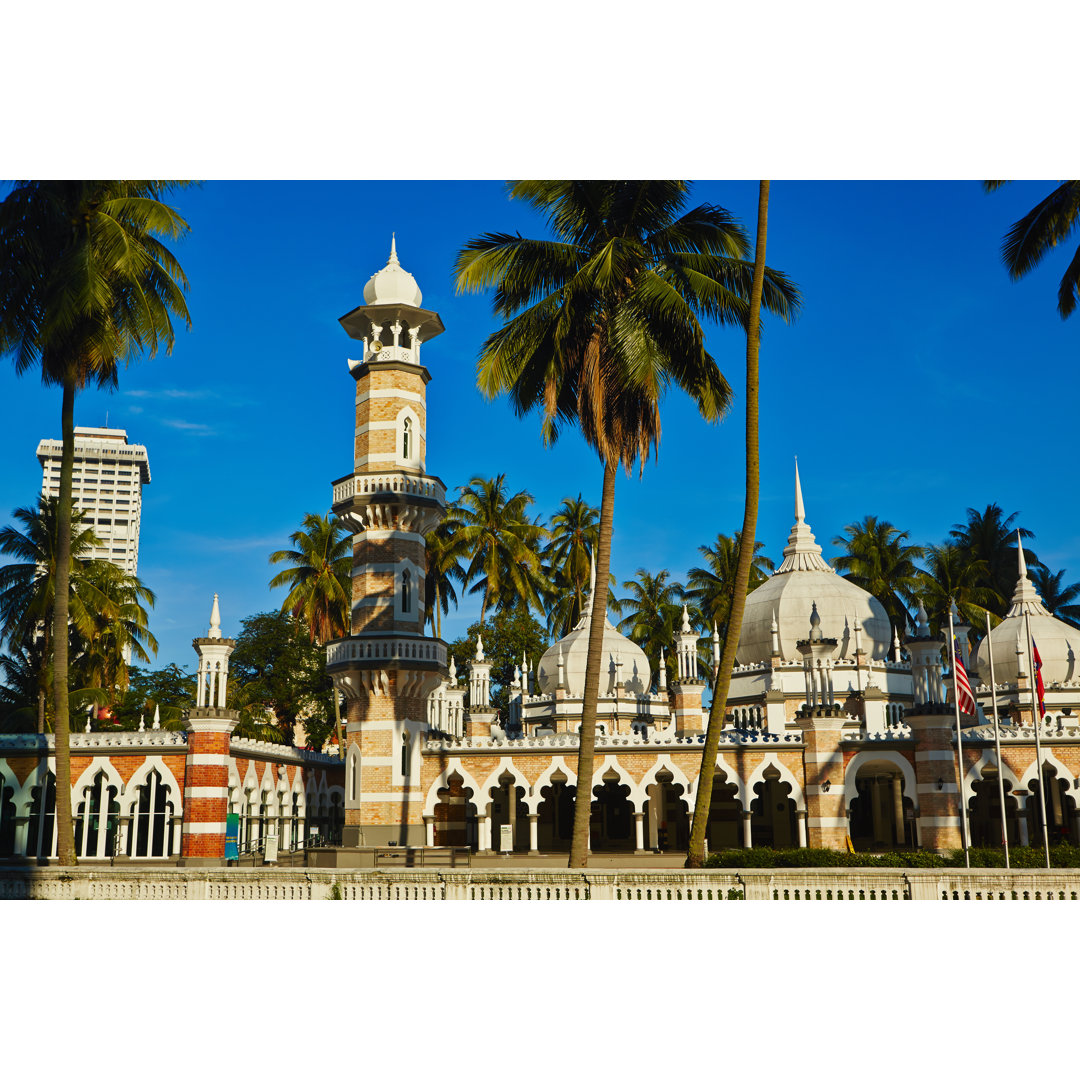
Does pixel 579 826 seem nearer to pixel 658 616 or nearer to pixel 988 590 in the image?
pixel 988 590

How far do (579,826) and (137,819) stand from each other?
15018 millimetres

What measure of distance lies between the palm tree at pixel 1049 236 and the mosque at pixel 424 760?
9.39m

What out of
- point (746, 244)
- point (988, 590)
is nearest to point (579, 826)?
point (746, 244)

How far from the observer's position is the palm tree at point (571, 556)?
5994cm

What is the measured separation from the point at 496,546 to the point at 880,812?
76.8ft

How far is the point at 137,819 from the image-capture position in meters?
29.9

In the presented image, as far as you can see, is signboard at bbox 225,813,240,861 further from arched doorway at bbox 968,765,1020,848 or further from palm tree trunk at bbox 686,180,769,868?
arched doorway at bbox 968,765,1020,848

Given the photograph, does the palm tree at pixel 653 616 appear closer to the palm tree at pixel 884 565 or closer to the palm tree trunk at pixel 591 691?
the palm tree at pixel 884 565

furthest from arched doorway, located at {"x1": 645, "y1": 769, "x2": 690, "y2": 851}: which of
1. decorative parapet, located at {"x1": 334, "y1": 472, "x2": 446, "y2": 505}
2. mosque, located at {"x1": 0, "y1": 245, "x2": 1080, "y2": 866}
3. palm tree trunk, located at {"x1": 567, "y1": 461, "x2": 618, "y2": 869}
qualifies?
palm tree trunk, located at {"x1": 567, "y1": 461, "x2": 618, "y2": 869}

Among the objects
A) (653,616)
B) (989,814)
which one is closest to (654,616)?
(653,616)

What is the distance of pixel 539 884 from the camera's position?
18.1 metres

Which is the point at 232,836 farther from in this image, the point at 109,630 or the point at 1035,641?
the point at 1035,641

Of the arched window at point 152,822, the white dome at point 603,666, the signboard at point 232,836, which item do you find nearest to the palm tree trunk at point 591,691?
the signboard at point 232,836

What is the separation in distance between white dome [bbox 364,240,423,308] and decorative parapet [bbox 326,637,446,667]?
10.4 m
